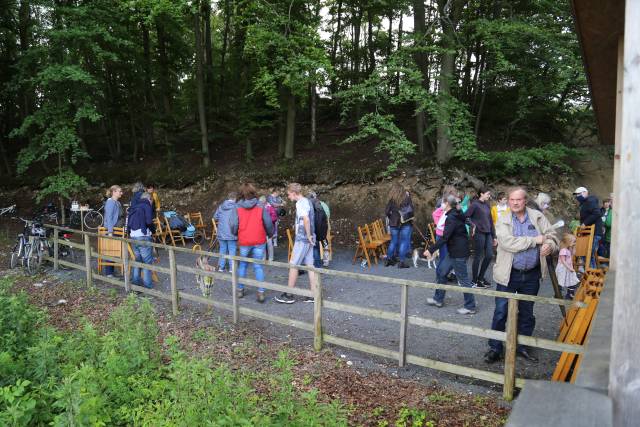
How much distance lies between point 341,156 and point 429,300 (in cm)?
1097

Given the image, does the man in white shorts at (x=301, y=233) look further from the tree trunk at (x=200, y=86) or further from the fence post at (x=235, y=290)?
the tree trunk at (x=200, y=86)

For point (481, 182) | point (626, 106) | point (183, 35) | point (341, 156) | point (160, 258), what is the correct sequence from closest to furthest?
point (626, 106)
point (160, 258)
point (481, 182)
point (341, 156)
point (183, 35)

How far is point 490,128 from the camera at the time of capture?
18672mm

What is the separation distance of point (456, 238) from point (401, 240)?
3700mm

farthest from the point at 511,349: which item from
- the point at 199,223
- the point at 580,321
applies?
the point at 199,223

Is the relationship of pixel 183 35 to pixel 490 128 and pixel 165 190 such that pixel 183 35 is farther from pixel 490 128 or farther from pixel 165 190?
pixel 490 128

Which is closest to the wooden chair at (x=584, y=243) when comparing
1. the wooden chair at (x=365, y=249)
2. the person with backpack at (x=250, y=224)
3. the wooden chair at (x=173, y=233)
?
the wooden chair at (x=365, y=249)

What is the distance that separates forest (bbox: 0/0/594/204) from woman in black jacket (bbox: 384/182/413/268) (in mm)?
2701

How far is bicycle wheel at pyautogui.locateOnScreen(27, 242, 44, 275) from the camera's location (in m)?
10.4

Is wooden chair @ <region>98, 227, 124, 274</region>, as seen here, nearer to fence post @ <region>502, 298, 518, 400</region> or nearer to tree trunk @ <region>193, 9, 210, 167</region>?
fence post @ <region>502, 298, 518, 400</region>

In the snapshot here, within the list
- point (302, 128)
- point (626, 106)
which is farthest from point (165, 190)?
point (626, 106)

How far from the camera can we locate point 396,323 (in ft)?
22.8

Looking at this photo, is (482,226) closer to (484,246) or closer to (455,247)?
(484,246)

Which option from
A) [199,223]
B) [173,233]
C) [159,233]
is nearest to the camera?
[159,233]
